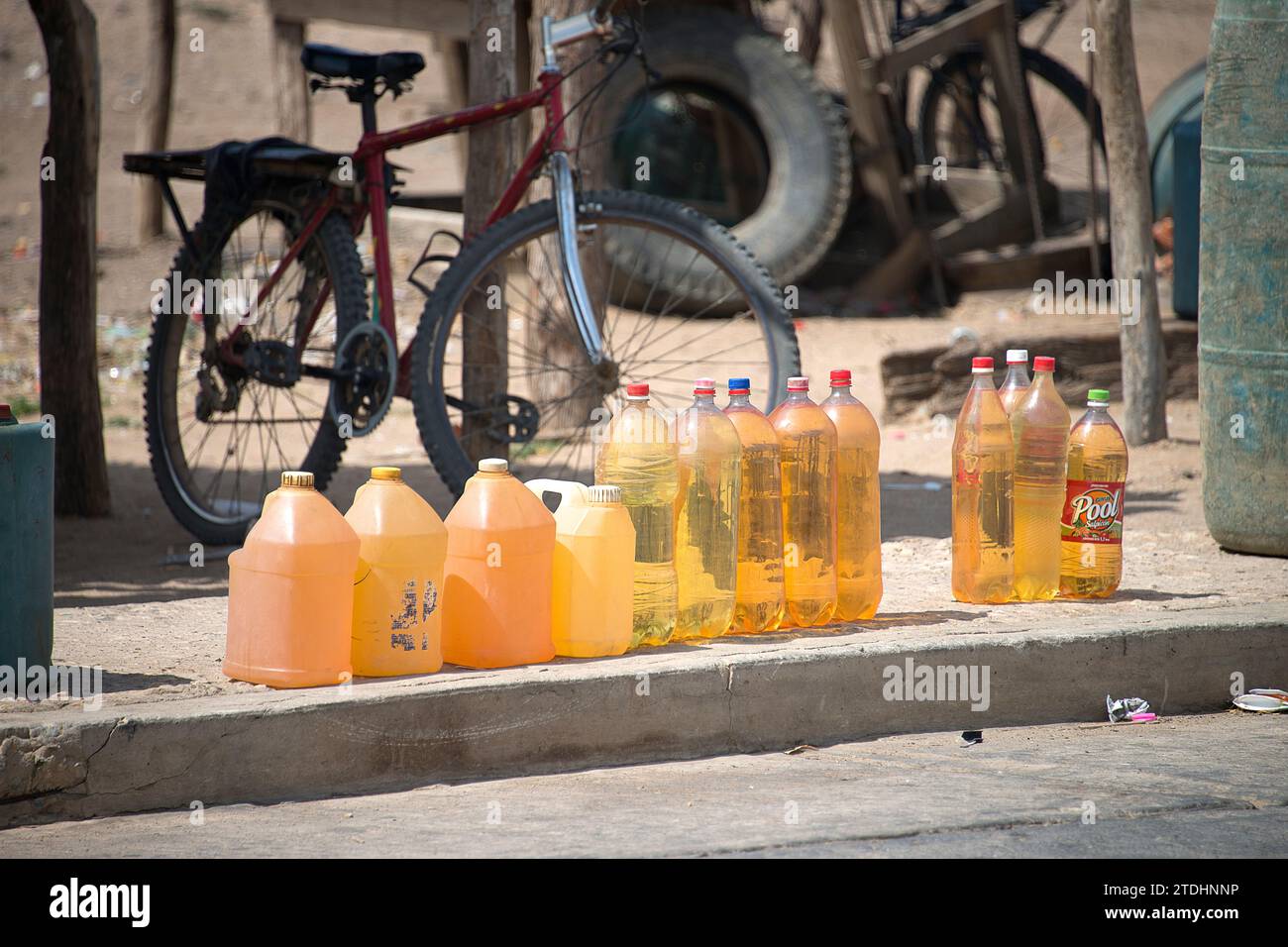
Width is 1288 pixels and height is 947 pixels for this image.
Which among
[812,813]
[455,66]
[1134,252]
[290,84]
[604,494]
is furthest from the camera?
[455,66]

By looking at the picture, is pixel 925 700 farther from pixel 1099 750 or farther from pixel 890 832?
pixel 890 832

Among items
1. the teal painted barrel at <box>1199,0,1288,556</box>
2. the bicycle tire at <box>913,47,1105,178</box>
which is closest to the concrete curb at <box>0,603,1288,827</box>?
the teal painted barrel at <box>1199,0,1288,556</box>

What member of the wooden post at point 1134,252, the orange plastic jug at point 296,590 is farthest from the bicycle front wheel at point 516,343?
the wooden post at point 1134,252

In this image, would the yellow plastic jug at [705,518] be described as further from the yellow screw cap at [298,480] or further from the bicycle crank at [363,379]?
the bicycle crank at [363,379]

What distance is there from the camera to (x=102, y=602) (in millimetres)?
4977

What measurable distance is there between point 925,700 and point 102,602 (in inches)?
112

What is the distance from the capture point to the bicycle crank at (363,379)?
525cm

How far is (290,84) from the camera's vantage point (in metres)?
10.8

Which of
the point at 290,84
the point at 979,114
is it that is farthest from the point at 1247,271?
the point at 290,84

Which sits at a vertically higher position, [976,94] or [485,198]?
→ [976,94]

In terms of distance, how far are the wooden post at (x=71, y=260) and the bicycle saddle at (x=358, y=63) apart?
153cm

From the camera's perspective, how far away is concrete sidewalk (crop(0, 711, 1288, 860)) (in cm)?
307

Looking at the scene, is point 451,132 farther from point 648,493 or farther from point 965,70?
point 965,70

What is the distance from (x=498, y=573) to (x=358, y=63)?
2627mm
